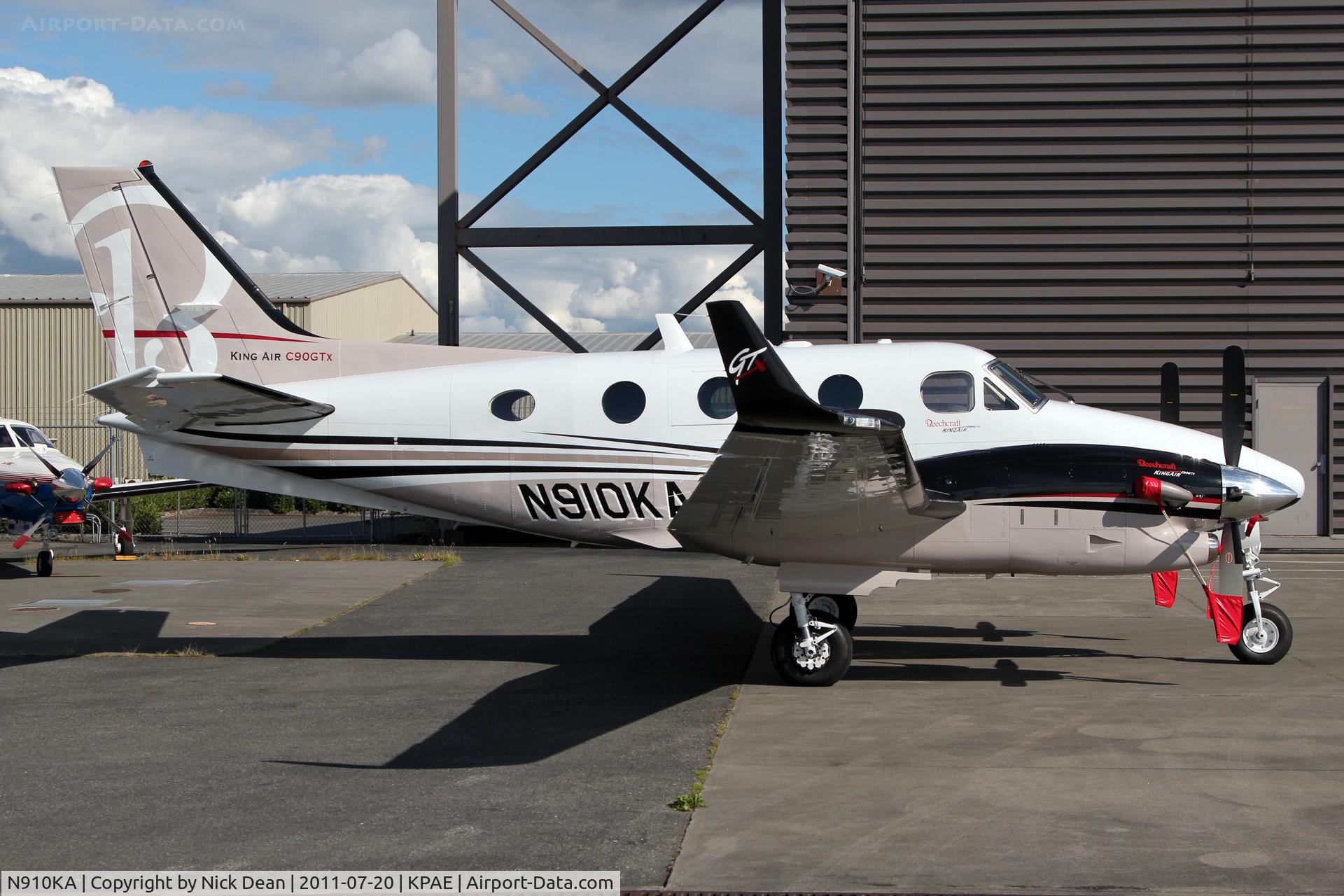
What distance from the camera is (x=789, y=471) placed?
8.02 metres

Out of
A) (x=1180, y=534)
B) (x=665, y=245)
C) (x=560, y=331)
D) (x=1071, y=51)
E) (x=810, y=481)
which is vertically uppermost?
(x=1071, y=51)

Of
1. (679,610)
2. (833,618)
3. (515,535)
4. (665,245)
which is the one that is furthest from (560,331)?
(833,618)

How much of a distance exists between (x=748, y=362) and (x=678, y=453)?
342 cm

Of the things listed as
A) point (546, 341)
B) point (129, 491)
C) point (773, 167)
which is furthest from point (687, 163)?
point (546, 341)

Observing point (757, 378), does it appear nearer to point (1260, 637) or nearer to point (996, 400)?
point (996, 400)

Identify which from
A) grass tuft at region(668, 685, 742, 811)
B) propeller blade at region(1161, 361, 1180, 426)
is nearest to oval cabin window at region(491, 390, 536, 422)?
grass tuft at region(668, 685, 742, 811)

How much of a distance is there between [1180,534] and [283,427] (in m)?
7.87

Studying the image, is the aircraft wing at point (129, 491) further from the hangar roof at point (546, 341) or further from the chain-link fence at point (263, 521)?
the hangar roof at point (546, 341)

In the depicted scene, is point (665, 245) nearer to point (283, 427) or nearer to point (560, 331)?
point (560, 331)

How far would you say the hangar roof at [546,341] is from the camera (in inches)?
1518

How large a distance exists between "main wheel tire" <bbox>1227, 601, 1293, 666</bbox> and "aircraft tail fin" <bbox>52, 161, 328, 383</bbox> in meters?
8.53

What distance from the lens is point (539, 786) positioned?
6.69 metres

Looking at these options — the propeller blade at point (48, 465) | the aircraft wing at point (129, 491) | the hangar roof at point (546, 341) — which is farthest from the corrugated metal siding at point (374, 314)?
the propeller blade at point (48, 465)

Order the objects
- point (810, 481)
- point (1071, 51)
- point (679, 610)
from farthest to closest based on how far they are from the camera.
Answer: point (1071, 51), point (679, 610), point (810, 481)
